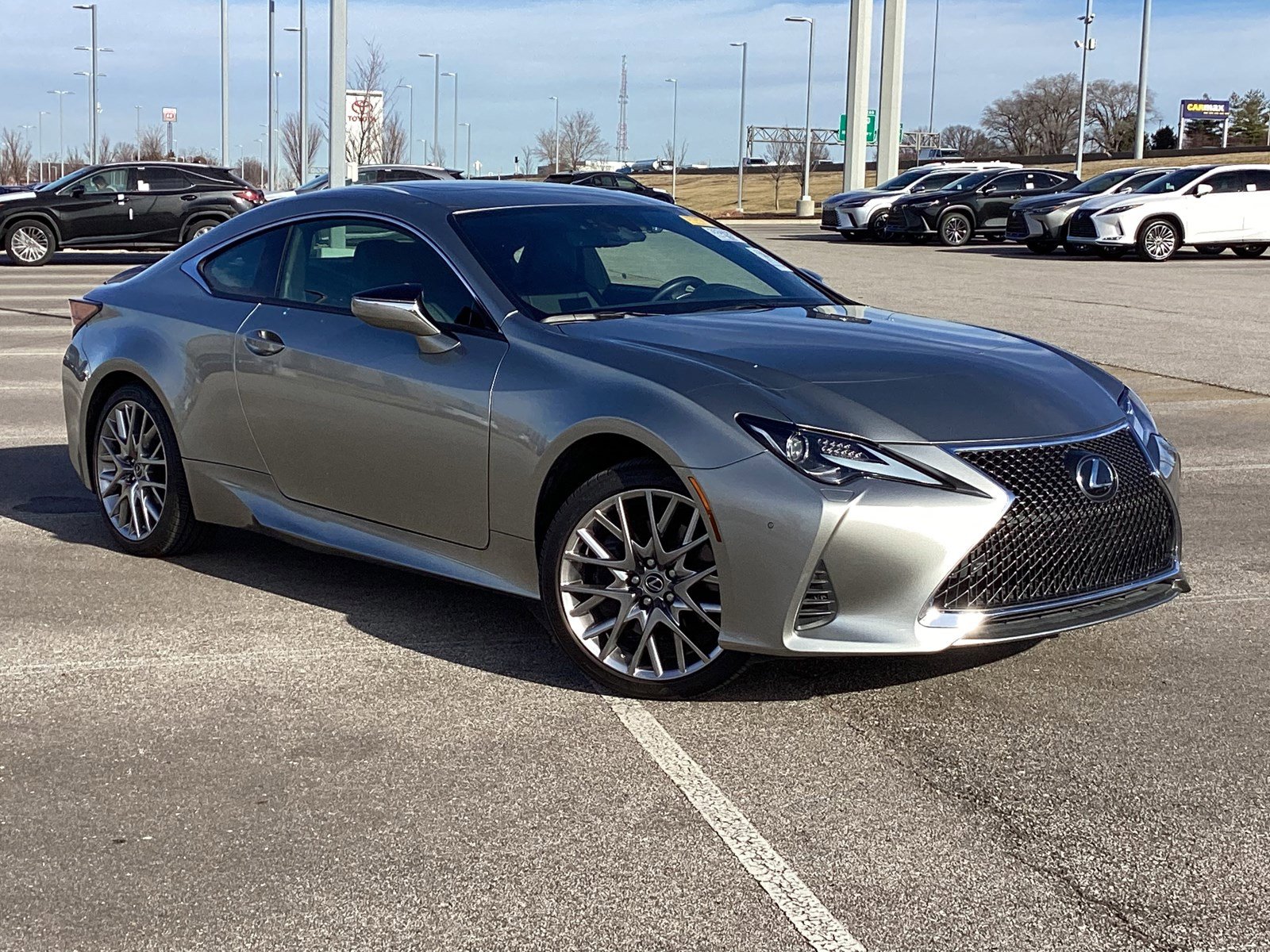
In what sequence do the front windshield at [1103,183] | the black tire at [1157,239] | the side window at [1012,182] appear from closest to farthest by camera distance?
1. the black tire at [1157,239]
2. the front windshield at [1103,183]
3. the side window at [1012,182]

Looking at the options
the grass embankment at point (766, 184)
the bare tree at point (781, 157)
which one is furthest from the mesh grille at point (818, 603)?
the bare tree at point (781, 157)

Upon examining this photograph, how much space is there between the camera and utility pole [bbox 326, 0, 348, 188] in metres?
21.5

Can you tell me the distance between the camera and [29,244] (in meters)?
26.4

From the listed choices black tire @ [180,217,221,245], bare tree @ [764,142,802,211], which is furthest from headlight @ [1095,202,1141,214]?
bare tree @ [764,142,802,211]

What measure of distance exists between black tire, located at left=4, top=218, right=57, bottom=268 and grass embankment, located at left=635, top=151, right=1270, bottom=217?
39636mm

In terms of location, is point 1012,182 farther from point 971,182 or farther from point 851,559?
point 851,559

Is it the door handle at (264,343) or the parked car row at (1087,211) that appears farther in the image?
the parked car row at (1087,211)

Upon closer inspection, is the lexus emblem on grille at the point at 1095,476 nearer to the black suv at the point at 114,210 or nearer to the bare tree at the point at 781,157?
the black suv at the point at 114,210

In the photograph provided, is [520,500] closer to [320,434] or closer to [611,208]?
[320,434]

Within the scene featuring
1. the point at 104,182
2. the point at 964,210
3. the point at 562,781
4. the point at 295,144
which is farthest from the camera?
the point at 295,144

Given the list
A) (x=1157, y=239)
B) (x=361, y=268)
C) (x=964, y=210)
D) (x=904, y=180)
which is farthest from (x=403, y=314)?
(x=904, y=180)

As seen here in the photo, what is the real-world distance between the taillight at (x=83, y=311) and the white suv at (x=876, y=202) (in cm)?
3024

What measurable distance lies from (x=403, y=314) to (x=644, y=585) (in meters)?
1.24

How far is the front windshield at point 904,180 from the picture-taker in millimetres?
39344
